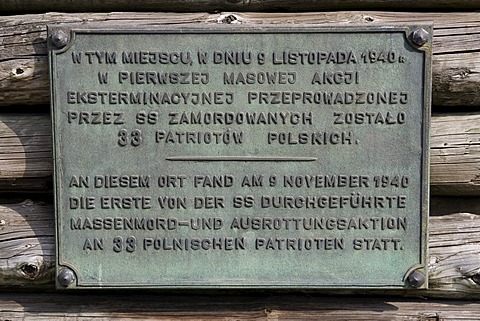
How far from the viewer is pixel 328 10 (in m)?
2.28

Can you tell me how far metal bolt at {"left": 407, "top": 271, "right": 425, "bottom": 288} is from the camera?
88.2 inches

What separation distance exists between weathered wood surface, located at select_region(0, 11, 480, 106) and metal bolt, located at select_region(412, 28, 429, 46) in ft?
0.32

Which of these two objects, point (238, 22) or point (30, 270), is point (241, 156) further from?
point (30, 270)

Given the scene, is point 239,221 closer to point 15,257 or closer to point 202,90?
point 202,90

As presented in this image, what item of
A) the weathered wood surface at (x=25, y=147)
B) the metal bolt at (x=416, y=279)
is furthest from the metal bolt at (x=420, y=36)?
the weathered wood surface at (x=25, y=147)

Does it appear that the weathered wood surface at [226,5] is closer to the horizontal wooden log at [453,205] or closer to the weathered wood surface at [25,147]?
the weathered wood surface at [25,147]

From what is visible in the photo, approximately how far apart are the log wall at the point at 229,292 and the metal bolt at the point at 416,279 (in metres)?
0.08

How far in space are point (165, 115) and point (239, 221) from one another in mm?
406

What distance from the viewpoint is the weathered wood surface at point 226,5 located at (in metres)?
2.26

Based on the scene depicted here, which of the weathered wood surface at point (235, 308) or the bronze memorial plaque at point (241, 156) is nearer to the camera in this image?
the bronze memorial plaque at point (241, 156)

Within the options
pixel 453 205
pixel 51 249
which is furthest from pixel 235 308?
pixel 453 205

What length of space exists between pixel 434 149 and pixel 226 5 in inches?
32.0

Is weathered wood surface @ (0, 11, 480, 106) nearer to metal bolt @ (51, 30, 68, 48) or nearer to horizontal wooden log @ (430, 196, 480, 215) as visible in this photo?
metal bolt @ (51, 30, 68, 48)

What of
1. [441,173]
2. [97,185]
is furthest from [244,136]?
[441,173]
